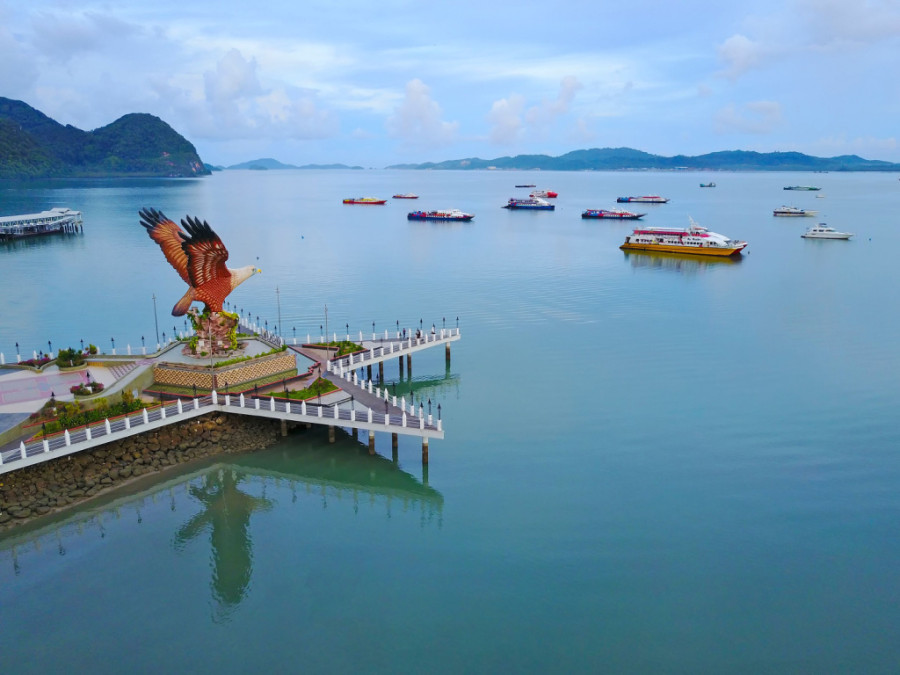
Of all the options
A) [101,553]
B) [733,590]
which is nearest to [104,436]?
[101,553]

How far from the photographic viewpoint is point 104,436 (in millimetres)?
35656

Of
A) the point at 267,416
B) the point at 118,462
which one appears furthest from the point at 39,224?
the point at 267,416

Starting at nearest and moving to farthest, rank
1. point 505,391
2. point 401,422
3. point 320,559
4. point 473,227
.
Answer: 1. point 320,559
2. point 401,422
3. point 505,391
4. point 473,227

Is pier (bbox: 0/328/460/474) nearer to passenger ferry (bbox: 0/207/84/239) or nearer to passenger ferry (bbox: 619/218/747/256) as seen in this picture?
passenger ferry (bbox: 619/218/747/256)

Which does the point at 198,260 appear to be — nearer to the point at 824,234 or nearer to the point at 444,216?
the point at 824,234

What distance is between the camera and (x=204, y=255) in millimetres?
42594

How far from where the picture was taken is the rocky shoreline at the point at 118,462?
32969 mm

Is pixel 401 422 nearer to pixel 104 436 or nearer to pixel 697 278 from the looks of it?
pixel 104 436

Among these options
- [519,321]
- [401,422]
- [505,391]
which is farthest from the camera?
[519,321]

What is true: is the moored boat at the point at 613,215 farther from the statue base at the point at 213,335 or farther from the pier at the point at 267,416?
the statue base at the point at 213,335

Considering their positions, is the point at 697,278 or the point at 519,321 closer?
the point at 519,321

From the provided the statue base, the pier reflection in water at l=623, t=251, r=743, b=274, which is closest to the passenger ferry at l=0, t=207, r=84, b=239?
the statue base

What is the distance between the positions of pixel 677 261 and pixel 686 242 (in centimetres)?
694

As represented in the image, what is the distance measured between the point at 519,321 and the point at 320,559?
4497cm
